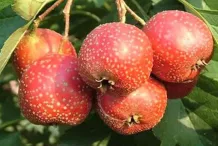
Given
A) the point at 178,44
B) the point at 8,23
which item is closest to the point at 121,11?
the point at 178,44

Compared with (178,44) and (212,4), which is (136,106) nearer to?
(178,44)

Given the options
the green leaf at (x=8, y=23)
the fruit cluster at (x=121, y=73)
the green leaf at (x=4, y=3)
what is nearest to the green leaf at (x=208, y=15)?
the fruit cluster at (x=121, y=73)

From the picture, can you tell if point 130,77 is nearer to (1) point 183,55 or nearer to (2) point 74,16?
(1) point 183,55

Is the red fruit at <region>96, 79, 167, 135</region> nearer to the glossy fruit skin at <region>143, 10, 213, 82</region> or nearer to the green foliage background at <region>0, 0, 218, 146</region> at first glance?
the glossy fruit skin at <region>143, 10, 213, 82</region>

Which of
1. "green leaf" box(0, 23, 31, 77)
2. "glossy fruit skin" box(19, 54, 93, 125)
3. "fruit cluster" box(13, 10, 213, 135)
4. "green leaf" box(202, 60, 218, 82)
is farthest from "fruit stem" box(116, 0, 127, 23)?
"green leaf" box(202, 60, 218, 82)

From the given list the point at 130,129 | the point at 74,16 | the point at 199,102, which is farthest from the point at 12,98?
the point at 130,129

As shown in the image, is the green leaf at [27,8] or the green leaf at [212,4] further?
the green leaf at [212,4]

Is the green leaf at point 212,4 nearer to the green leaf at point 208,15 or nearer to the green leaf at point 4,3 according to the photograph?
the green leaf at point 208,15
